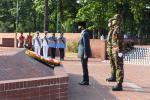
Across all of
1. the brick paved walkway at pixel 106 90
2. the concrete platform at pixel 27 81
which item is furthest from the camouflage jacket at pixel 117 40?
the concrete platform at pixel 27 81

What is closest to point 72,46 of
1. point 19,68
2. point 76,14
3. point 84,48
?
point 84,48

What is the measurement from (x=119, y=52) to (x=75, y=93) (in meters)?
1.61

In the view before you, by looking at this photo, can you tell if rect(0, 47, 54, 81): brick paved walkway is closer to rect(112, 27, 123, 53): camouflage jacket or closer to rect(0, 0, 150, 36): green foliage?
rect(112, 27, 123, 53): camouflage jacket

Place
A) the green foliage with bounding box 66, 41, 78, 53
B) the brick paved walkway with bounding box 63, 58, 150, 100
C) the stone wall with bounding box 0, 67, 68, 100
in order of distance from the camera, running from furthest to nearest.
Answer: the green foliage with bounding box 66, 41, 78, 53, the brick paved walkway with bounding box 63, 58, 150, 100, the stone wall with bounding box 0, 67, 68, 100

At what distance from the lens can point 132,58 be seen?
24.3m

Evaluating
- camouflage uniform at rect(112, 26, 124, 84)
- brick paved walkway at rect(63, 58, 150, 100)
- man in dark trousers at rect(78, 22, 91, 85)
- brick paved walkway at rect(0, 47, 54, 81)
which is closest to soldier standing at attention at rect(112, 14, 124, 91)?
camouflage uniform at rect(112, 26, 124, 84)

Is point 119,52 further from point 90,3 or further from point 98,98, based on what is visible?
point 90,3

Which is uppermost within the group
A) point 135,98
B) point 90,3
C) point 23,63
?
point 90,3

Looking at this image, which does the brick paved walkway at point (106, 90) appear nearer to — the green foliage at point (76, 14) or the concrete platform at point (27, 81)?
the concrete platform at point (27, 81)

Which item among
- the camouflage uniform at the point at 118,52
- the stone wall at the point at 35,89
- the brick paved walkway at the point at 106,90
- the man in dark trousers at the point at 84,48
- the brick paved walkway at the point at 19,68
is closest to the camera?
the stone wall at the point at 35,89

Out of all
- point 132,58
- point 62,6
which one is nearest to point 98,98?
point 132,58

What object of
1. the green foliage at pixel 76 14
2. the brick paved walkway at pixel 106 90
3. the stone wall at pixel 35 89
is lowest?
the brick paved walkway at pixel 106 90

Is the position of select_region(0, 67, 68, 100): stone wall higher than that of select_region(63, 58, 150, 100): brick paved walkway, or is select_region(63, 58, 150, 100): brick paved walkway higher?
select_region(0, 67, 68, 100): stone wall

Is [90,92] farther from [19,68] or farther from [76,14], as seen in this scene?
[76,14]
